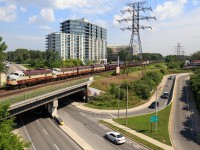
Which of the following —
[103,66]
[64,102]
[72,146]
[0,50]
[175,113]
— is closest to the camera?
[72,146]

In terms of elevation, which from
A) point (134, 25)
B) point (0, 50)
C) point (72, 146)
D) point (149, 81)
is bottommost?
point (72, 146)

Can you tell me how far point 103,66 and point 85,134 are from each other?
6932cm

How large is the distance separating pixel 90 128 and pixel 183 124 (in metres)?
19.9

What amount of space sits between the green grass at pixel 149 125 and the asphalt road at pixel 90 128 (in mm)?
5139

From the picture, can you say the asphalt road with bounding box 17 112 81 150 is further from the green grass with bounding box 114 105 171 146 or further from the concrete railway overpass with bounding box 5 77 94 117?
the green grass with bounding box 114 105 171 146

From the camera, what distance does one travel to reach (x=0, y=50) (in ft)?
221

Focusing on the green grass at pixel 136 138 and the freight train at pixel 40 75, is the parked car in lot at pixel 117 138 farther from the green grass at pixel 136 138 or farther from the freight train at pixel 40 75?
the freight train at pixel 40 75

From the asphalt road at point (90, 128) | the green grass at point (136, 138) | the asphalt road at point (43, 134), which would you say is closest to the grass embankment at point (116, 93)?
the asphalt road at point (90, 128)

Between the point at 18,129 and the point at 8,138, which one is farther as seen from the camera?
the point at 18,129

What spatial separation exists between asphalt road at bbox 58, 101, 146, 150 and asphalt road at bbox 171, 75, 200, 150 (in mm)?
7837

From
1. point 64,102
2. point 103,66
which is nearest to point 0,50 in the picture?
point 64,102

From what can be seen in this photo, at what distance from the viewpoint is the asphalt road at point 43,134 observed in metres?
40.6

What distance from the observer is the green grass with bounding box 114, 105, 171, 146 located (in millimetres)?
45138

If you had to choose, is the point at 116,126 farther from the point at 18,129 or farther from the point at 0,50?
the point at 0,50
